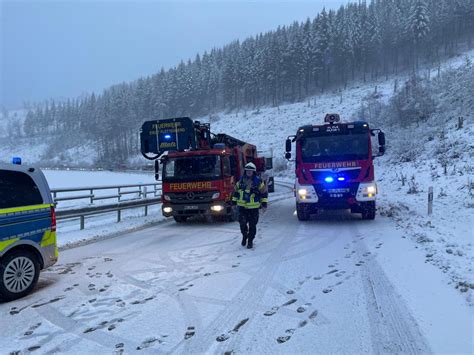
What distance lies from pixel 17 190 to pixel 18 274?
122 cm

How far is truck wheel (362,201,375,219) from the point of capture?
11805mm

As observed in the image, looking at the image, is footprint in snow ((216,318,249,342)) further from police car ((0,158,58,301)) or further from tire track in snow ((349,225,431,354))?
police car ((0,158,58,301))

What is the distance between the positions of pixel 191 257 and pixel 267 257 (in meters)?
1.55

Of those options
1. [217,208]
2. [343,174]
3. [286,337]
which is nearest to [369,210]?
[343,174]

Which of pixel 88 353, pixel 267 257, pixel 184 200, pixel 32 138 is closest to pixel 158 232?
pixel 184 200

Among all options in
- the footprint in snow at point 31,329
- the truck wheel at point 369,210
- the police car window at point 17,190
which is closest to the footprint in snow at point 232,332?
the footprint in snow at point 31,329

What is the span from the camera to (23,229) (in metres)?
5.72

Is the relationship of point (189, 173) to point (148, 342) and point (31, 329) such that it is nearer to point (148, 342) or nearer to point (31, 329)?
point (31, 329)

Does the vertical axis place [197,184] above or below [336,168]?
below

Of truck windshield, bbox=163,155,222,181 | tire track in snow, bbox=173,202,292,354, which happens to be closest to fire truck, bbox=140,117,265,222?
truck windshield, bbox=163,155,222,181

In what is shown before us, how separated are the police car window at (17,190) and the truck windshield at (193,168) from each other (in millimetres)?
6663

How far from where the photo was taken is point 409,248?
8.01 meters

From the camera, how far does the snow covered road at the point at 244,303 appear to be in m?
3.98

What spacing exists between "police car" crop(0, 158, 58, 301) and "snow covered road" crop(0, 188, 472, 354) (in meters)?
0.31
